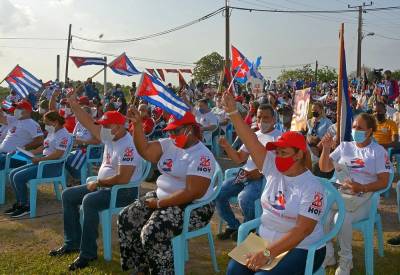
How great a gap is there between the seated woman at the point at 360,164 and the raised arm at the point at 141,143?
1.59m

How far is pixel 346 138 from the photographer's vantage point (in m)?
4.65

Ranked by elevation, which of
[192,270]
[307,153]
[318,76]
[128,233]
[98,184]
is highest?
[318,76]

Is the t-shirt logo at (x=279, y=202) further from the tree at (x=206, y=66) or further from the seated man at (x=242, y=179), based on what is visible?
the tree at (x=206, y=66)

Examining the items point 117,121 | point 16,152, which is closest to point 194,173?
point 117,121

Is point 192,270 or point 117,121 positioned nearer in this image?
point 192,270

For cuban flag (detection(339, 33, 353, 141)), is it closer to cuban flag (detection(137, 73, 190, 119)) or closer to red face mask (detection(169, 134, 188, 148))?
red face mask (detection(169, 134, 188, 148))

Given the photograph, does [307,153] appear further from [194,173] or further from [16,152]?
[16,152]

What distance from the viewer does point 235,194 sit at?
5324mm

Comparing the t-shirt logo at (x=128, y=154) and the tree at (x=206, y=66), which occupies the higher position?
the tree at (x=206, y=66)

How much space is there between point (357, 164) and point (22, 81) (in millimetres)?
8053

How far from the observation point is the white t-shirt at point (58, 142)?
649 cm

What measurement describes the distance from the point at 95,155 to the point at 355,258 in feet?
17.1

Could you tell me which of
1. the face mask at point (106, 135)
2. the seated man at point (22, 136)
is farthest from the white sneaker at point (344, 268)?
the seated man at point (22, 136)

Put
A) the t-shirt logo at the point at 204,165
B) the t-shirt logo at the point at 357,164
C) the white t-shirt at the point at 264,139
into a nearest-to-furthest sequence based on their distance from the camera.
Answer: the t-shirt logo at the point at 204,165 < the t-shirt logo at the point at 357,164 < the white t-shirt at the point at 264,139
